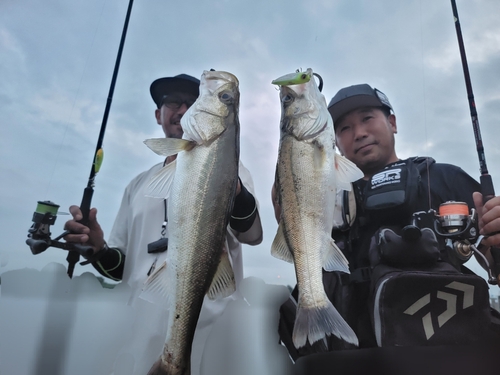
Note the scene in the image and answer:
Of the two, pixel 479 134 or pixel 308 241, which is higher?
pixel 479 134

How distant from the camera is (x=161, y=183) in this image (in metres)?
2.09

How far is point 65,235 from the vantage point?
247 centimetres

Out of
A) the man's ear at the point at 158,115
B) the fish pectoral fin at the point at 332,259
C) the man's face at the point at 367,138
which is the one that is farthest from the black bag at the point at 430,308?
the man's ear at the point at 158,115

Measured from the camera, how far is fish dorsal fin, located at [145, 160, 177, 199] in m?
2.04

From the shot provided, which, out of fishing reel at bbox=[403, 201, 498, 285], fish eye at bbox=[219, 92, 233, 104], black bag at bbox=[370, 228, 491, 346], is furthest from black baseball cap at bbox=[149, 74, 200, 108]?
black bag at bbox=[370, 228, 491, 346]

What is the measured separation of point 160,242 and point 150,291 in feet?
2.38

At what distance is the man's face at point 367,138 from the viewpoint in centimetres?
320

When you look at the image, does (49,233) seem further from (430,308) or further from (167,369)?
(430,308)

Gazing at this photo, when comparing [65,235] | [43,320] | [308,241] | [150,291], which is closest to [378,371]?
[308,241]

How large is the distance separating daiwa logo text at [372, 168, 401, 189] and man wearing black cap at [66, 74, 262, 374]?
3.54 feet

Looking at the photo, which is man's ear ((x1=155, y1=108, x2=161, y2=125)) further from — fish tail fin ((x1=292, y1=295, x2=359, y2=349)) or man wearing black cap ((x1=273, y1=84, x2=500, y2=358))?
fish tail fin ((x1=292, y1=295, x2=359, y2=349))

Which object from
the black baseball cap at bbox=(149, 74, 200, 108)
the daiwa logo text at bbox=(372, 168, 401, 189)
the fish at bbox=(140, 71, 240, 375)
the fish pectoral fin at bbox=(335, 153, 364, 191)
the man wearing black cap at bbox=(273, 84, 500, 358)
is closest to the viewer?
the fish at bbox=(140, 71, 240, 375)

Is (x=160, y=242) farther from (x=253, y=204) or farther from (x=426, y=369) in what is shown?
(x=426, y=369)

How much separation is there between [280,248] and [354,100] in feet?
6.30
